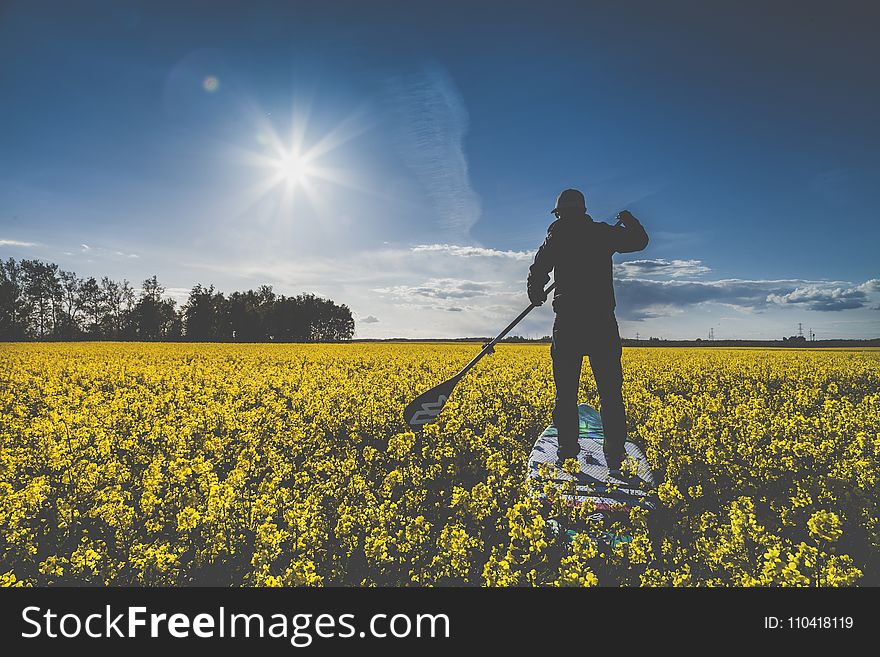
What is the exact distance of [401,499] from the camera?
495 cm

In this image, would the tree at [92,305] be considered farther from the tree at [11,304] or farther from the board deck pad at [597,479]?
the board deck pad at [597,479]

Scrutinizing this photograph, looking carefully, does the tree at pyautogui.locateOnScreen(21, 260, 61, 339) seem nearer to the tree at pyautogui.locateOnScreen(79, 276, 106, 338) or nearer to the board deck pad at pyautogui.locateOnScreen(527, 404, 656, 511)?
the tree at pyautogui.locateOnScreen(79, 276, 106, 338)

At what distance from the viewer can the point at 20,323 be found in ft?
160

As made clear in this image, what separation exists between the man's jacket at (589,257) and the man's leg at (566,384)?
32 cm

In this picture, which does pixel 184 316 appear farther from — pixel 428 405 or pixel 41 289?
pixel 428 405

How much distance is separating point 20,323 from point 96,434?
55.5 m

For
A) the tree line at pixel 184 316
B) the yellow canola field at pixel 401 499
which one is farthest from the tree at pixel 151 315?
the yellow canola field at pixel 401 499

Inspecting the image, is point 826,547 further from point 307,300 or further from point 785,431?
point 307,300

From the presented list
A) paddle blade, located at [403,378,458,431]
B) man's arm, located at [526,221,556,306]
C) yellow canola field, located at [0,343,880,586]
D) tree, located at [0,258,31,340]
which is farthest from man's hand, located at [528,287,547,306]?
tree, located at [0,258,31,340]

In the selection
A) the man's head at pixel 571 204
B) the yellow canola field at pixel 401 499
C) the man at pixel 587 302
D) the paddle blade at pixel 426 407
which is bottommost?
the yellow canola field at pixel 401 499

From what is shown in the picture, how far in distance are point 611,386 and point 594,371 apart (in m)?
0.22

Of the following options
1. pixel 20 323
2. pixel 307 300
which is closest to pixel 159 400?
pixel 20 323

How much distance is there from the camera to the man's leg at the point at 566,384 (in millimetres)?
4961

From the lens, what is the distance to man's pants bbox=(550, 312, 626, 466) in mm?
4750
